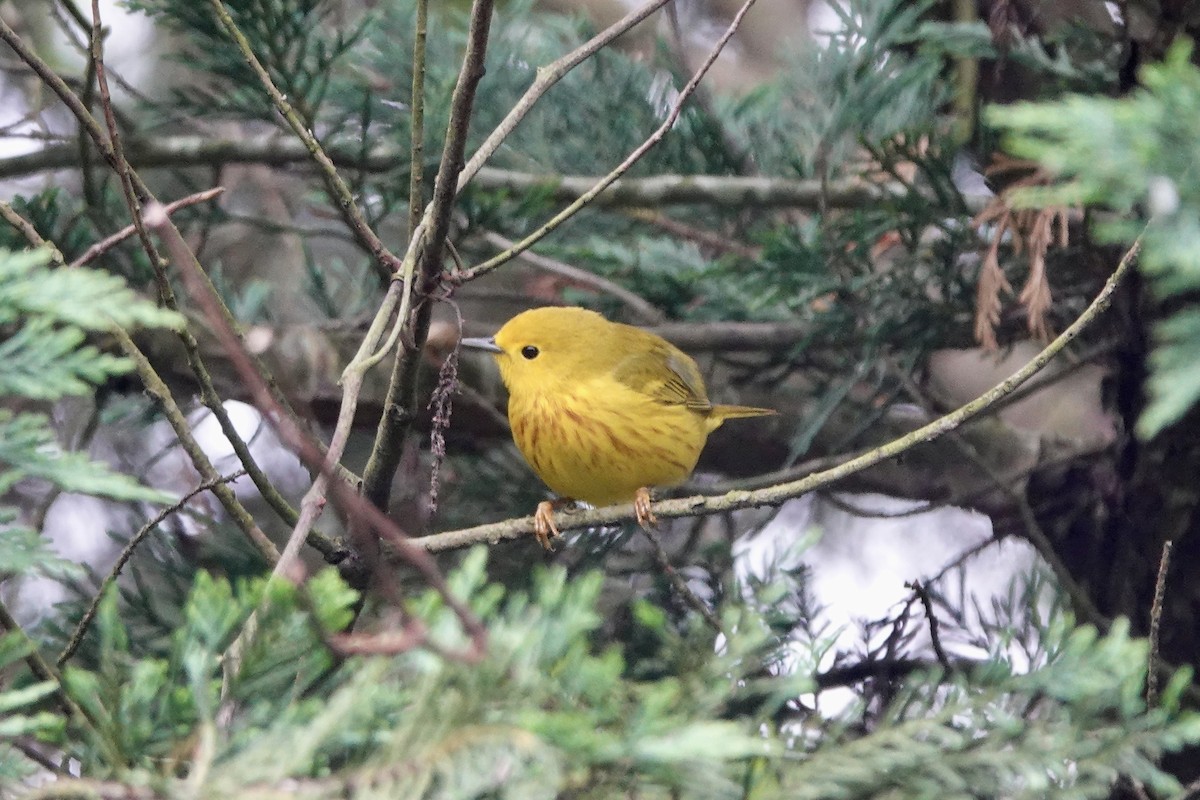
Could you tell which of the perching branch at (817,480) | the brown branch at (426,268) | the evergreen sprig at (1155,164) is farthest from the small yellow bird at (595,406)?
the evergreen sprig at (1155,164)

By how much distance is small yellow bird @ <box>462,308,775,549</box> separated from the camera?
288 cm

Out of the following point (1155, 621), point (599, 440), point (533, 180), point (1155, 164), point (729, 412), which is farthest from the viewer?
point (729, 412)

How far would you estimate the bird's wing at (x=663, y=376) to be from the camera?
10.0ft

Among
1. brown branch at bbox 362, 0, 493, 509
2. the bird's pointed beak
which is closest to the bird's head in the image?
the bird's pointed beak

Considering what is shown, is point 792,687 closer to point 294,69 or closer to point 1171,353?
point 1171,353

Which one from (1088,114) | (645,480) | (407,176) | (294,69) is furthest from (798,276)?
(1088,114)

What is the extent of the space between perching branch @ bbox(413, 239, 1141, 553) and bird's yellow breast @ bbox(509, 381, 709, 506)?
45cm

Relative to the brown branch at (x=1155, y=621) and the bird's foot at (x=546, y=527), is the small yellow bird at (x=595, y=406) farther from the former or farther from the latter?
the brown branch at (x=1155, y=621)

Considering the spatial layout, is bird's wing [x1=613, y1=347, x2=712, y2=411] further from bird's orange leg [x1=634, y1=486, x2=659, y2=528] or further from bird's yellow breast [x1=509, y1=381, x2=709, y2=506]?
bird's orange leg [x1=634, y1=486, x2=659, y2=528]

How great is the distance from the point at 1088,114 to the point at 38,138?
2.77m

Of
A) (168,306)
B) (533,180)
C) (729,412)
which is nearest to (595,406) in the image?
(729,412)

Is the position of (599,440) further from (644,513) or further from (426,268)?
(426,268)

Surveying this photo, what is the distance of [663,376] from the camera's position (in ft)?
10.2

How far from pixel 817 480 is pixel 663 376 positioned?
4.41ft
